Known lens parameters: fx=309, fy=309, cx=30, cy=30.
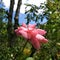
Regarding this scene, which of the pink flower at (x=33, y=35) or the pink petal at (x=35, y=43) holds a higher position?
the pink flower at (x=33, y=35)

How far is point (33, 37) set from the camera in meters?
1.91

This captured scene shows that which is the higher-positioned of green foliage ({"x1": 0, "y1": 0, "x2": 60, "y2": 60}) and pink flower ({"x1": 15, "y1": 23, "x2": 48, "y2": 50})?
pink flower ({"x1": 15, "y1": 23, "x2": 48, "y2": 50})

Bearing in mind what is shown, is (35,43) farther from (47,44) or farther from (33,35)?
(47,44)

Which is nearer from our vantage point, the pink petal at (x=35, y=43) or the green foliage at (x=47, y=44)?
the pink petal at (x=35, y=43)

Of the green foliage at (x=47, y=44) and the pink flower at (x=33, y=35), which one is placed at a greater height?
the pink flower at (x=33, y=35)

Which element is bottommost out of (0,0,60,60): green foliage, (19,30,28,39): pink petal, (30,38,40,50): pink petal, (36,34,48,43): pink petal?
(0,0,60,60): green foliage

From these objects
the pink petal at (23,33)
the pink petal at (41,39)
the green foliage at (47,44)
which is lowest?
the green foliage at (47,44)

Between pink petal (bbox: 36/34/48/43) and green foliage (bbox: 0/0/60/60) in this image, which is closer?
pink petal (bbox: 36/34/48/43)

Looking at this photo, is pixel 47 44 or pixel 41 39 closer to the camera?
pixel 41 39

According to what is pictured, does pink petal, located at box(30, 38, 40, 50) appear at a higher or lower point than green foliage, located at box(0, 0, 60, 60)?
higher

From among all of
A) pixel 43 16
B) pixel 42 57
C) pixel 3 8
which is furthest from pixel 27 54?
pixel 3 8

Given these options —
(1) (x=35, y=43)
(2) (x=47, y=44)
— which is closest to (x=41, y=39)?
(1) (x=35, y=43)

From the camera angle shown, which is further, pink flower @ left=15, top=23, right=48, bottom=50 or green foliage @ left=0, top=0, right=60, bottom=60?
green foliage @ left=0, top=0, right=60, bottom=60

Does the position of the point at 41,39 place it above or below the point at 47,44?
above
